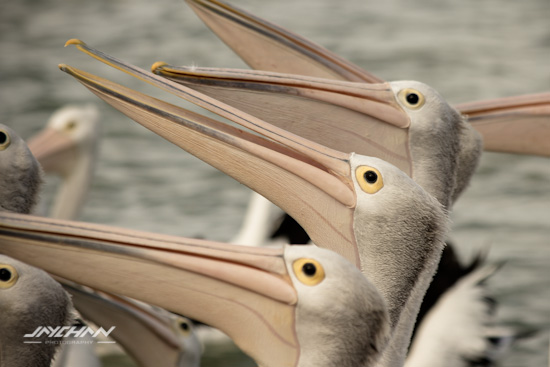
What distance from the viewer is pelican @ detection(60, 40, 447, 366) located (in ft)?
9.07

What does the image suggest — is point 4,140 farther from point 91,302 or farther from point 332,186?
point 332,186

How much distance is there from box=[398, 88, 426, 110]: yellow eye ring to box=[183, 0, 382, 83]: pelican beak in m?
0.39

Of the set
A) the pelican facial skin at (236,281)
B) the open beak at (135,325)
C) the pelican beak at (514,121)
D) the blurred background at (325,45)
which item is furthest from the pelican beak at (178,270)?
the blurred background at (325,45)

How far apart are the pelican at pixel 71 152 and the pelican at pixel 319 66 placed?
2253mm

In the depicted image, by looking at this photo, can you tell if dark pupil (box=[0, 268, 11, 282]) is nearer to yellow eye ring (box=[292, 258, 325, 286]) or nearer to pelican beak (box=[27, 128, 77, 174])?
yellow eye ring (box=[292, 258, 325, 286])

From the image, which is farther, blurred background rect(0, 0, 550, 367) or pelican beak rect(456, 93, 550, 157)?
blurred background rect(0, 0, 550, 367)

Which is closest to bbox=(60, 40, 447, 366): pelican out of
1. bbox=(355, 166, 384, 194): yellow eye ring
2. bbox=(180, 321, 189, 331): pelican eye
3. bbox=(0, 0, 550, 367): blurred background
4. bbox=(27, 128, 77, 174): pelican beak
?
bbox=(355, 166, 384, 194): yellow eye ring

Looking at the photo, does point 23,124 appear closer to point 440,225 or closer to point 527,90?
point 527,90

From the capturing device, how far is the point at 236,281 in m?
2.42

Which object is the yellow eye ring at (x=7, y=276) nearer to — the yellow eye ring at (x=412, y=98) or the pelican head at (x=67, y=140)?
the yellow eye ring at (x=412, y=98)

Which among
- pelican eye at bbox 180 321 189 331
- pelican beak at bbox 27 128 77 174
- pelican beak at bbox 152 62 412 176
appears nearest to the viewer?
pelican beak at bbox 152 62 412 176

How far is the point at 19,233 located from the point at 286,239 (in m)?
2.76

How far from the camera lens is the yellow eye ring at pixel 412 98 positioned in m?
3.31

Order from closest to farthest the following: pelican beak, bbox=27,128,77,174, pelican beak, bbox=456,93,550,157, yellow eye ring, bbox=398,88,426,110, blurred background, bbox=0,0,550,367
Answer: yellow eye ring, bbox=398,88,426,110
pelican beak, bbox=456,93,550,157
pelican beak, bbox=27,128,77,174
blurred background, bbox=0,0,550,367
